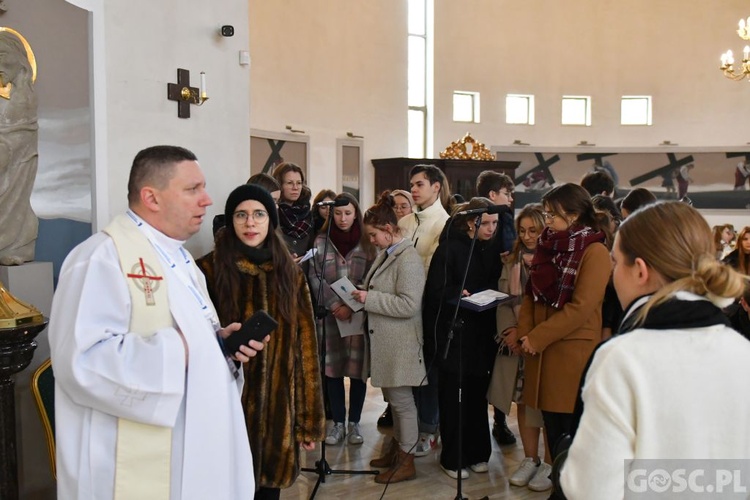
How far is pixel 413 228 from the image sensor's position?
4.78 meters

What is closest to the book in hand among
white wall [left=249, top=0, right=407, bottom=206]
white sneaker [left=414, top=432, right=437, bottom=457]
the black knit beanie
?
the black knit beanie

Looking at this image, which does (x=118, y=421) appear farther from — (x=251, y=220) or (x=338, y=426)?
(x=338, y=426)

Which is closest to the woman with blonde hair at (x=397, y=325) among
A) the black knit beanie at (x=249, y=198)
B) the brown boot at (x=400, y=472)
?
the brown boot at (x=400, y=472)

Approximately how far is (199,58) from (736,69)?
45.2 feet

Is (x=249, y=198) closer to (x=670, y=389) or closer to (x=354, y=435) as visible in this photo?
(x=670, y=389)

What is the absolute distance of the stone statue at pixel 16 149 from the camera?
305cm

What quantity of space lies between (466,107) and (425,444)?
10640mm

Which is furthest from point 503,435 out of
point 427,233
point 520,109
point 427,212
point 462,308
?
point 520,109

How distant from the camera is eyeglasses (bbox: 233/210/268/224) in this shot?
2992 mm

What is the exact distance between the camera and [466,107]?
46.5ft

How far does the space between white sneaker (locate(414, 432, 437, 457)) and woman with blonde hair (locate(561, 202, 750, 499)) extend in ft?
9.71

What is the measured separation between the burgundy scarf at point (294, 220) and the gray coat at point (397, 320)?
882 millimetres

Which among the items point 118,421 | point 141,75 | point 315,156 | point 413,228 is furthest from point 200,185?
point 315,156

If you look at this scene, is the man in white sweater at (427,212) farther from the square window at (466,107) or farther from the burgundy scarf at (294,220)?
the square window at (466,107)
